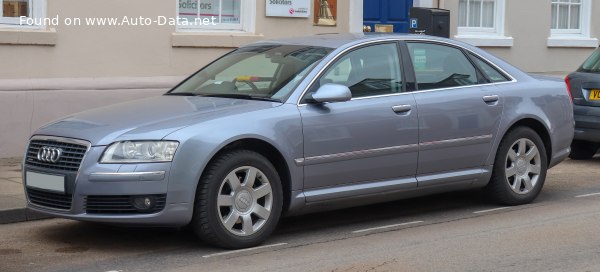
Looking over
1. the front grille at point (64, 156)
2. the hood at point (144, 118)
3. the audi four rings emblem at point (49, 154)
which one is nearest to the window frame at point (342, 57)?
the hood at point (144, 118)

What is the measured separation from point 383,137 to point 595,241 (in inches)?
69.3

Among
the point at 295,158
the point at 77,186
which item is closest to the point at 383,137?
the point at 295,158

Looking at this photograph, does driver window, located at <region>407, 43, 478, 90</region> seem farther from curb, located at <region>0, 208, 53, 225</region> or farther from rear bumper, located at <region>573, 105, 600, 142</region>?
rear bumper, located at <region>573, 105, 600, 142</region>

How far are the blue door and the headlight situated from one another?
28.0ft

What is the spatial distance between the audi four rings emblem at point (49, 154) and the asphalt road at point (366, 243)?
2.17ft

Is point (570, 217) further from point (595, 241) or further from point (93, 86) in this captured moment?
point (93, 86)

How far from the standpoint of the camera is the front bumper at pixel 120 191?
6.77 meters

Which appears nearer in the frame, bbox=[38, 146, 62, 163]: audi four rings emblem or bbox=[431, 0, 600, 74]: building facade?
bbox=[38, 146, 62, 163]: audi four rings emblem

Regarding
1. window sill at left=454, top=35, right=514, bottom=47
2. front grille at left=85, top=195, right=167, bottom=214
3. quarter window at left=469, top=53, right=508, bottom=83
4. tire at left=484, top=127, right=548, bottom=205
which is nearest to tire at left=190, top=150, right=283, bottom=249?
front grille at left=85, top=195, right=167, bottom=214

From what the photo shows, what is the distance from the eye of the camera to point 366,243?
296 inches

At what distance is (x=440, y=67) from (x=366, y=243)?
6.24ft

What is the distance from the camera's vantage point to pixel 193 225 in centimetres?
706

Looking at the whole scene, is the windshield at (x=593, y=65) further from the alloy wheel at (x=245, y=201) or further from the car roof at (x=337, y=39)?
the alloy wheel at (x=245, y=201)

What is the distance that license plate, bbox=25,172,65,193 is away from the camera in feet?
23.0
